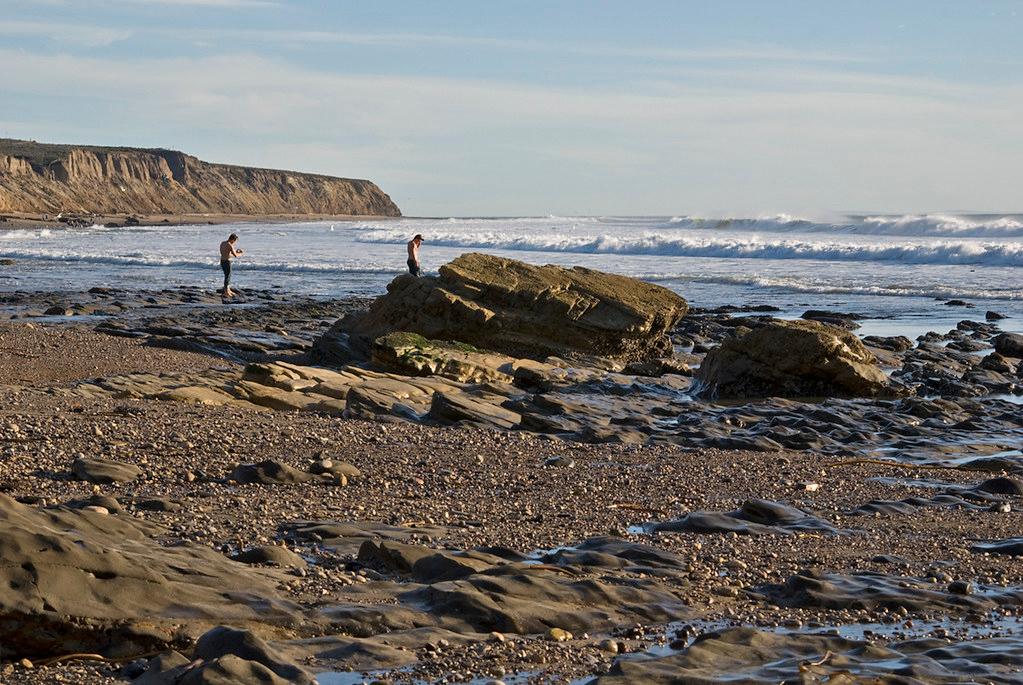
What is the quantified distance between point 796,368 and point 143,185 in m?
145

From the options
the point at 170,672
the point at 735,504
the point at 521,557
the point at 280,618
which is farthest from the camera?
the point at 735,504

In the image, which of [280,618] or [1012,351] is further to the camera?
[1012,351]

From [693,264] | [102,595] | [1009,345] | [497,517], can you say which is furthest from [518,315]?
[693,264]

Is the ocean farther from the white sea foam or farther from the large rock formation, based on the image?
the large rock formation

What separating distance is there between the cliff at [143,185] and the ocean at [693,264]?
182 feet

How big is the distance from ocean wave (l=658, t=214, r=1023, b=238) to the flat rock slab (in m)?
60.9

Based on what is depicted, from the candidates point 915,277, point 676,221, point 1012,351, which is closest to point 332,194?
point 676,221

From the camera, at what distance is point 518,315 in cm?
1895

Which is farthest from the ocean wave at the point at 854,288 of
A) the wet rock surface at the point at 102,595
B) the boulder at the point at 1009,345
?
the wet rock surface at the point at 102,595

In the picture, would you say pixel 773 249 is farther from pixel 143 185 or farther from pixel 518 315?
pixel 143 185

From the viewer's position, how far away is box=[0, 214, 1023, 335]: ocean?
3288 centimetres

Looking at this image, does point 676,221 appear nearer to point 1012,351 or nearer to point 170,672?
point 1012,351

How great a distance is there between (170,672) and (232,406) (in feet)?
28.7

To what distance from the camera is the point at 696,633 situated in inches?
226
